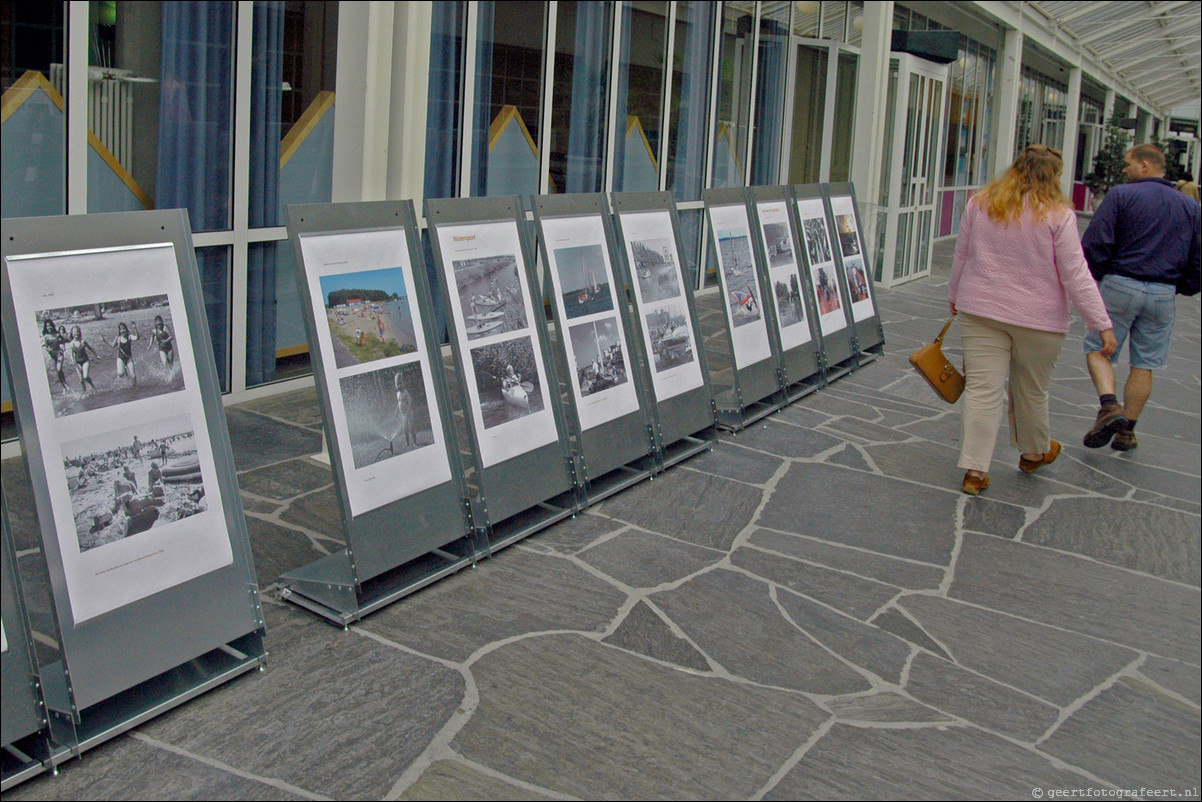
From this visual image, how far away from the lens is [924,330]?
11.0 meters

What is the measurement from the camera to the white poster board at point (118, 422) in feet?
9.32

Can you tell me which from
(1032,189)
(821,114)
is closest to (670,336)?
(1032,189)

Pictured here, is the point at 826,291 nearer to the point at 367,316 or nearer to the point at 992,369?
the point at 992,369

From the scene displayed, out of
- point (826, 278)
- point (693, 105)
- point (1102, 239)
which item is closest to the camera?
point (1102, 239)

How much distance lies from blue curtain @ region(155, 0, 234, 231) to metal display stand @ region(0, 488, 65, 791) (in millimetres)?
3542

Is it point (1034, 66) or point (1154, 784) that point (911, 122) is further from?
point (1034, 66)

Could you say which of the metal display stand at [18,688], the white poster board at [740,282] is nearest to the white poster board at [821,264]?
the white poster board at [740,282]

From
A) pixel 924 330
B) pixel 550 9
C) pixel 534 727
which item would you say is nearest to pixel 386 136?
pixel 534 727

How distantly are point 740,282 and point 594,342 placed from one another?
73.6 inches

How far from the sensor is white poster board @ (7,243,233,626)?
2.84 m

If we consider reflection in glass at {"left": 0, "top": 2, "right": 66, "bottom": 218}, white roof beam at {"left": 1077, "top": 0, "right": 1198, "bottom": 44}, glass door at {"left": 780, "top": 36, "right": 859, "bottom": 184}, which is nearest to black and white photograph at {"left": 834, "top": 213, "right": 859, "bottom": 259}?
glass door at {"left": 780, "top": 36, "right": 859, "bottom": 184}

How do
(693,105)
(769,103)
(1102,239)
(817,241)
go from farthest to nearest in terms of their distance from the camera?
(769,103)
(693,105)
(817,241)
(1102,239)

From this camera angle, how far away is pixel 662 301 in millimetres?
5664

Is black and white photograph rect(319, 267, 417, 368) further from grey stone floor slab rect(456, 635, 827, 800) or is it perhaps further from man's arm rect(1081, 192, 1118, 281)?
man's arm rect(1081, 192, 1118, 281)
